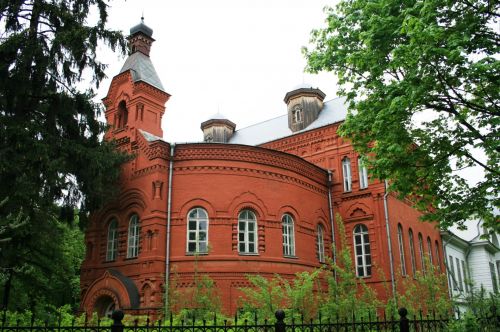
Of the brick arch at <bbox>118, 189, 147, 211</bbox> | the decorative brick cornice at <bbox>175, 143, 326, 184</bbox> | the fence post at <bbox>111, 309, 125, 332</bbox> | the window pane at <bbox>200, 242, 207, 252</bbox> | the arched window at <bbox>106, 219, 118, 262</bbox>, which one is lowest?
the fence post at <bbox>111, 309, 125, 332</bbox>

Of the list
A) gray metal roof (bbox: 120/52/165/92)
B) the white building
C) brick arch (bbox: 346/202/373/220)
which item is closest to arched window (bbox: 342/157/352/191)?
brick arch (bbox: 346/202/373/220)

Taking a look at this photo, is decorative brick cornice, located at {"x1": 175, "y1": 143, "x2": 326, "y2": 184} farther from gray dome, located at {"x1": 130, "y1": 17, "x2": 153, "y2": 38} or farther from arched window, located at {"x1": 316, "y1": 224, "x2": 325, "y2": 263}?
gray dome, located at {"x1": 130, "y1": 17, "x2": 153, "y2": 38}

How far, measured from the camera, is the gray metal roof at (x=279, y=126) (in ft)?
85.5

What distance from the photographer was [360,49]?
12.8 meters

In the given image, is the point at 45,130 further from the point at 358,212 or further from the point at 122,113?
the point at 358,212

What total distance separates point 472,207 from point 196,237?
30.8 ft

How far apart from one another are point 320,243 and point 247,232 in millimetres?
4655

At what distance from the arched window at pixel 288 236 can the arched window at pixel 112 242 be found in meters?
6.77

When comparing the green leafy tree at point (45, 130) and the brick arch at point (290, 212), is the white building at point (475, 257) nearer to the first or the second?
the brick arch at point (290, 212)

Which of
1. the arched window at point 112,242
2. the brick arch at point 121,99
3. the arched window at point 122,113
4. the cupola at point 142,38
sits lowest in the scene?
the arched window at point 112,242

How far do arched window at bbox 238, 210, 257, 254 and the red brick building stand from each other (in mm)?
39

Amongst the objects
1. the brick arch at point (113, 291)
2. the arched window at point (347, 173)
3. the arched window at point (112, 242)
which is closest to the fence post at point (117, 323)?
the brick arch at point (113, 291)

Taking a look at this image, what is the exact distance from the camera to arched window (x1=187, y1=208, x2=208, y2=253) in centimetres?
1736

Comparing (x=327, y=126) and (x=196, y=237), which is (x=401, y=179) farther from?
(x=327, y=126)
